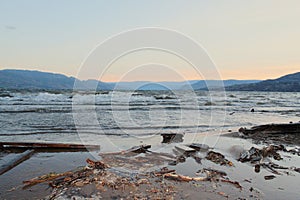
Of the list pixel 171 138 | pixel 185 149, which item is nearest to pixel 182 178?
pixel 185 149

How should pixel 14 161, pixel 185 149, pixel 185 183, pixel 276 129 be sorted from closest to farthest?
pixel 185 183 → pixel 14 161 → pixel 185 149 → pixel 276 129

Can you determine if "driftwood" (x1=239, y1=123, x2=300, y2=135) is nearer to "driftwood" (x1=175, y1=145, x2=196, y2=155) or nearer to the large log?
"driftwood" (x1=175, y1=145, x2=196, y2=155)

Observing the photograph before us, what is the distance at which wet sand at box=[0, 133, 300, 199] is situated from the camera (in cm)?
531

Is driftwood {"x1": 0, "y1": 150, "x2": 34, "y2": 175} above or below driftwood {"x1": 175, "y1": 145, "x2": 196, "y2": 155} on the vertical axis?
above

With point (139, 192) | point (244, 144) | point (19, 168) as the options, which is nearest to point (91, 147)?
point (19, 168)

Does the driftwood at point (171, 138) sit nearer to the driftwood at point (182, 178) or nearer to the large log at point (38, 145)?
the large log at point (38, 145)

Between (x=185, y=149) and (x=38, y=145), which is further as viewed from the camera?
(x=185, y=149)

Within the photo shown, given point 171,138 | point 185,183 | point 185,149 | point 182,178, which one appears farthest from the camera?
point 171,138

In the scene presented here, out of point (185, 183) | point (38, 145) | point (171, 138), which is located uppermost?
point (38, 145)

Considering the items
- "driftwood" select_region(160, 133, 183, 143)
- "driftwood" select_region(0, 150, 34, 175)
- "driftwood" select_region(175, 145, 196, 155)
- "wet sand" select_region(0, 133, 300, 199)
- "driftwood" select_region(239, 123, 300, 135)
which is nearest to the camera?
"wet sand" select_region(0, 133, 300, 199)

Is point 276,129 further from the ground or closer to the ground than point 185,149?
further from the ground

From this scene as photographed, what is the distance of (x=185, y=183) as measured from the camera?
6047 mm

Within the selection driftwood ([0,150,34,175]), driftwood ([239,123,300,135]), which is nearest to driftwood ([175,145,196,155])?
driftwood ([239,123,300,135])

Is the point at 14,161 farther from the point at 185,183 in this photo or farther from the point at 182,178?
the point at 185,183
